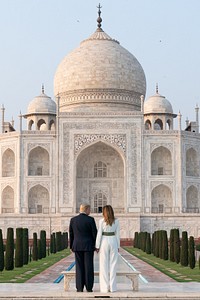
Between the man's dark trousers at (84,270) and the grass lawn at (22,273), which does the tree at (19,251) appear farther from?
the man's dark trousers at (84,270)

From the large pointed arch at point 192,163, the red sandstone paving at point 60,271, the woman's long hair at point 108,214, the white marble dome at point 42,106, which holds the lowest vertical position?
the red sandstone paving at point 60,271

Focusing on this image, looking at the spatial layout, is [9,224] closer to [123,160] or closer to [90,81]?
[123,160]

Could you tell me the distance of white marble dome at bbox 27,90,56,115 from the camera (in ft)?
93.8

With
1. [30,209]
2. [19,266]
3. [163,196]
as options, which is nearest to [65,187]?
[30,209]

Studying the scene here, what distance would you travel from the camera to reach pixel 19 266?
468 inches

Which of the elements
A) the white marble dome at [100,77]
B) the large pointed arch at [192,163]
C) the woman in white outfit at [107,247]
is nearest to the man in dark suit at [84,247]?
the woman in white outfit at [107,247]

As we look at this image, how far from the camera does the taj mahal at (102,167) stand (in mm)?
24145

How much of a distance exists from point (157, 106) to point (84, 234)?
22.5 meters

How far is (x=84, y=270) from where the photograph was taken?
6.86 meters

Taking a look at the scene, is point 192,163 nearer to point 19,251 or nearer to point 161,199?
point 161,199

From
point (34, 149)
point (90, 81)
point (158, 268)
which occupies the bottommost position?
point (158, 268)

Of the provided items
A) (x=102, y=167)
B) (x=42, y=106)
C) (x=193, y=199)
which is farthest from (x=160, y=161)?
(x=42, y=106)

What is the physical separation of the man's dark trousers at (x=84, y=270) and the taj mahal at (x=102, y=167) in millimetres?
16490

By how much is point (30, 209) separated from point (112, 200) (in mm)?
3453
